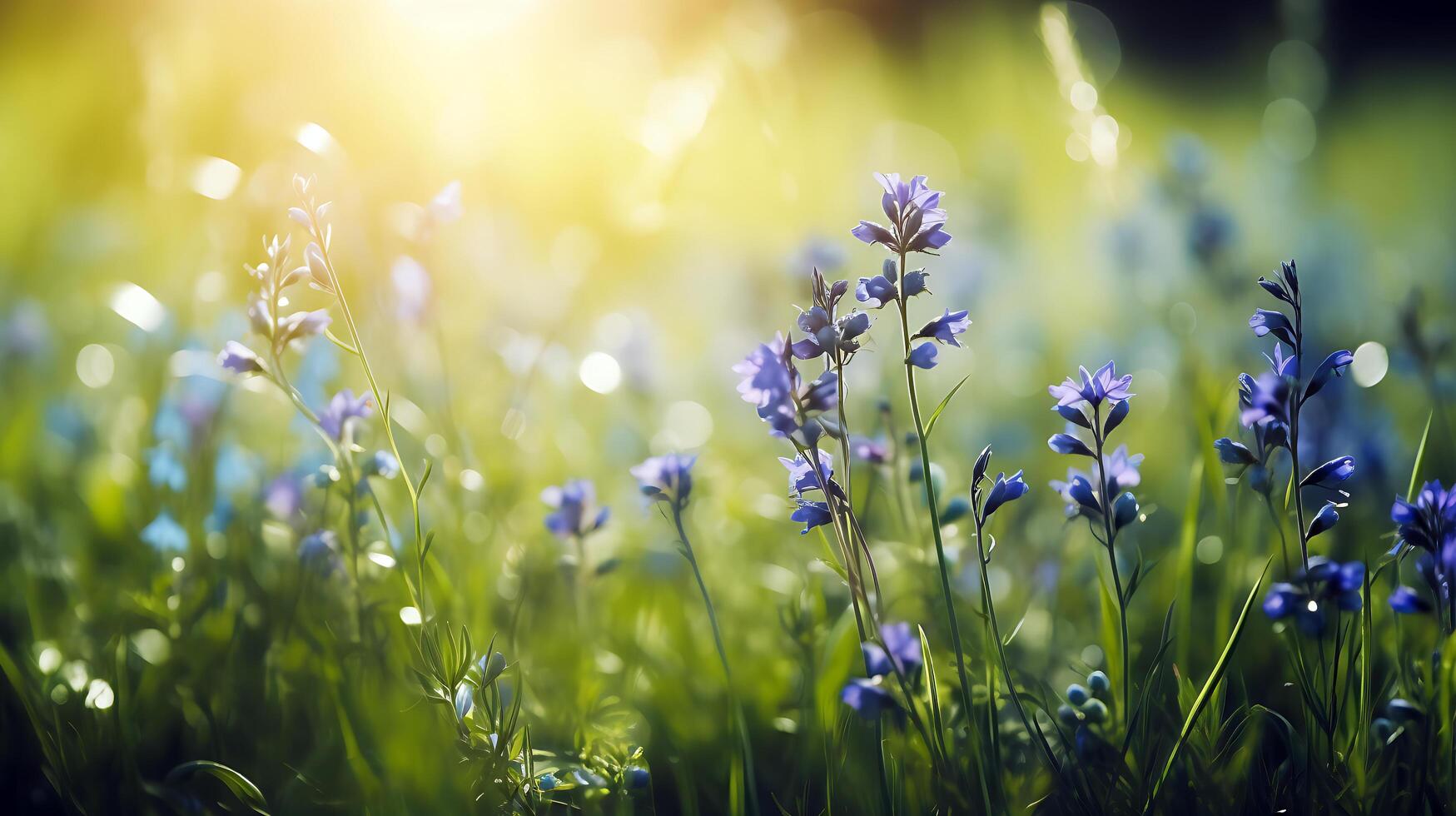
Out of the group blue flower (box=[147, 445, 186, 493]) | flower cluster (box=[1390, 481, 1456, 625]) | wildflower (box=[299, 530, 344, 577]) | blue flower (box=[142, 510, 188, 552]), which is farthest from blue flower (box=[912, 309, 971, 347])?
blue flower (box=[147, 445, 186, 493])

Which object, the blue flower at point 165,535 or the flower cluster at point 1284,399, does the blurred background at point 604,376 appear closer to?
the blue flower at point 165,535

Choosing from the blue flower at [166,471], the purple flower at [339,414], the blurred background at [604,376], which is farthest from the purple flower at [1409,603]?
the blue flower at [166,471]

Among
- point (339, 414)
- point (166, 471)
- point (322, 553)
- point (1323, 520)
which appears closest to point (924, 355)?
point (1323, 520)

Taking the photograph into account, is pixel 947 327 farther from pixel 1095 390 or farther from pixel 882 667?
pixel 882 667

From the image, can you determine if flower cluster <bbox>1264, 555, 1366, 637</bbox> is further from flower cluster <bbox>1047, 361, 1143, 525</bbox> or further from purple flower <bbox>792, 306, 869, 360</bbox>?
purple flower <bbox>792, 306, 869, 360</bbox>

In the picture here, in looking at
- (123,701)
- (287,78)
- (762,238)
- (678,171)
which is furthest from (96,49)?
(123,701)

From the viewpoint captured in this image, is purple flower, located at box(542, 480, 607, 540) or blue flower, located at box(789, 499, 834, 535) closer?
blue flower, located at box(789, 499, 834, 535)
